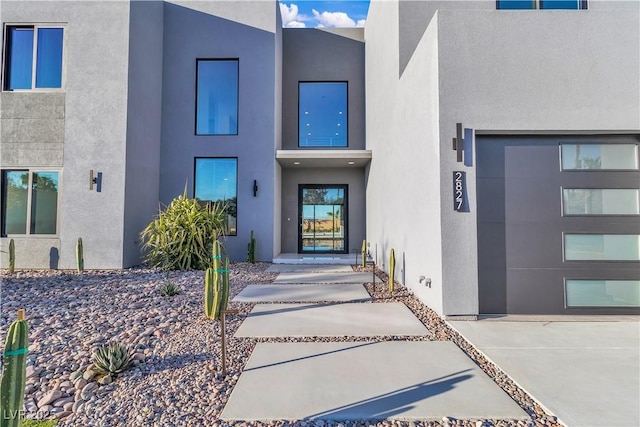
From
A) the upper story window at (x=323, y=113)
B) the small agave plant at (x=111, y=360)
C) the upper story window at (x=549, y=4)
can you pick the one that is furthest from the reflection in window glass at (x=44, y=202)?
the upper story window at (x=549, y=4)

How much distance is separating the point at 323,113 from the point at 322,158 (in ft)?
8.16

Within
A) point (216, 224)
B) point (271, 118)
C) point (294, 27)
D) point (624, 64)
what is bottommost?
point (216, 224)

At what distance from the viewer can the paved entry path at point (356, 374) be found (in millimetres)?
2246

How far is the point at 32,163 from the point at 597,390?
10347 millimetres

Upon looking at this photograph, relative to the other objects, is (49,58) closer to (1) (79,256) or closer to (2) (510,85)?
(1) (79,256)

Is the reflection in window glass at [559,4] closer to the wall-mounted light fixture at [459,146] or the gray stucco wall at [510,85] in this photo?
the gray stucco wall at [510,85]

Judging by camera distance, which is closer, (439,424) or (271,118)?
(439,424)

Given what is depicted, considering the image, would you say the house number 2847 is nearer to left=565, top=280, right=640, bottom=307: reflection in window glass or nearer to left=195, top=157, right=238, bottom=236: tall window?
left=565, top=280, right=640, bottom=307: reflection in window glass

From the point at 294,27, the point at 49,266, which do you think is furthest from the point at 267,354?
the point at 294,27

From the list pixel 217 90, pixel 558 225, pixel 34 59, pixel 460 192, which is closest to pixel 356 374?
pixel 460 192

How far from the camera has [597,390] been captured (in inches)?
98.8

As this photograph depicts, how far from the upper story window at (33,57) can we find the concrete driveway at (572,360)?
9900 mm

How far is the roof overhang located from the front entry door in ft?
3.44

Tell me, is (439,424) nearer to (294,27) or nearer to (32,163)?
(32,163)
